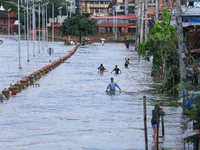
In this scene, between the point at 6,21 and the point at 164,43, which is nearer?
the point at 164,43

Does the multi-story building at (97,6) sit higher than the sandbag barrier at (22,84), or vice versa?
the multi-story building at (97,6)

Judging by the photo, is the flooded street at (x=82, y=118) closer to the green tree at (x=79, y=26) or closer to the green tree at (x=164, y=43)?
the green tree at (x=164, y=43)

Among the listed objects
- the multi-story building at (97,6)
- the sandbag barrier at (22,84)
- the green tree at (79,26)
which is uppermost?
the multi-story building at (97,6)

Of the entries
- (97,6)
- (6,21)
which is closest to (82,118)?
(6,21)

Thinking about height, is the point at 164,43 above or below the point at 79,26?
below

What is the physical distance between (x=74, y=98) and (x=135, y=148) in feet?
36.1

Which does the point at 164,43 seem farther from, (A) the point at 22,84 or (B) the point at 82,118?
(B) the point at 82,118

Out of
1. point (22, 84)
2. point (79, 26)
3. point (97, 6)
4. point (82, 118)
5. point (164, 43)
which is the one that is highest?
point (97, 6)

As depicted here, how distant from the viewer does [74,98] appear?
79.8 feet

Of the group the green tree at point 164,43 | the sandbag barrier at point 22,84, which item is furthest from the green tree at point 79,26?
the green tree at point 164,43

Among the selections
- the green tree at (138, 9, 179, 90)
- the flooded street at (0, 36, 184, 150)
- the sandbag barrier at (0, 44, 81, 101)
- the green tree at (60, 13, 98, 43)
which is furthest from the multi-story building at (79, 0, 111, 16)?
the flooded street at (0, 36, 184, 150)

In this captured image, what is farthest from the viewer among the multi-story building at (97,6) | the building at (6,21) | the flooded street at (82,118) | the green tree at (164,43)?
the multi-story building at (97,6)

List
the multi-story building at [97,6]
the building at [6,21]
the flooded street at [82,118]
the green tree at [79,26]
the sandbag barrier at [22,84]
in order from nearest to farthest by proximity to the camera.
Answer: the flooded street at [82,118] < the sandbag barrier at [22,84] < the green tree at [79,26] < the building at [6,21] < the multi-story building at [97,6]

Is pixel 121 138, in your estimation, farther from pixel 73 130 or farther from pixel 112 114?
pixel 112 114
